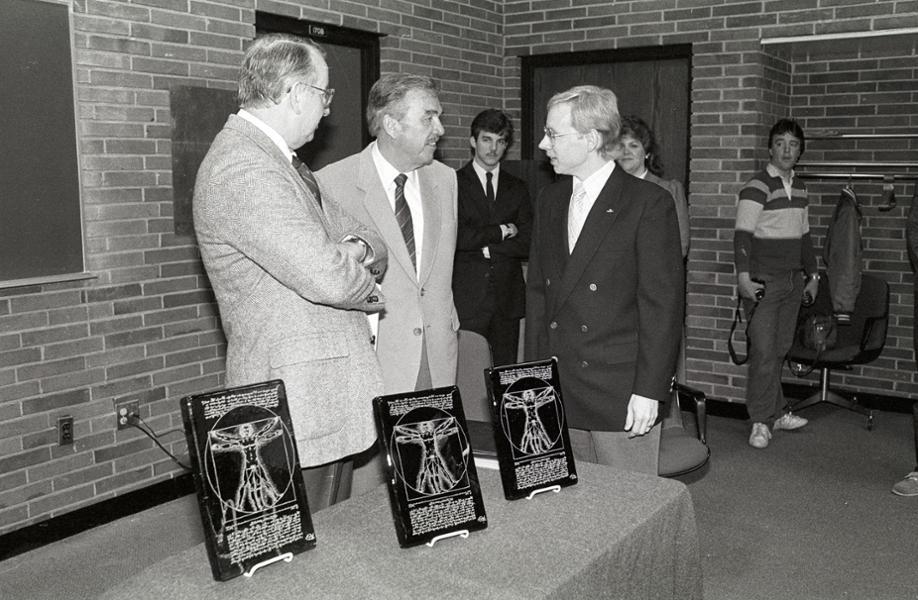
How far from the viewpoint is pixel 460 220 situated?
4719 millimetres

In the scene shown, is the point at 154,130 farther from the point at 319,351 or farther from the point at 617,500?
the point at 617,500

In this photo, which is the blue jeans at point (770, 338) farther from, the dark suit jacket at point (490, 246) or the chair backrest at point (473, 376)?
the chair backrest at point (473, 376)

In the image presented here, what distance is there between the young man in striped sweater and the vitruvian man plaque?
13.9 feet

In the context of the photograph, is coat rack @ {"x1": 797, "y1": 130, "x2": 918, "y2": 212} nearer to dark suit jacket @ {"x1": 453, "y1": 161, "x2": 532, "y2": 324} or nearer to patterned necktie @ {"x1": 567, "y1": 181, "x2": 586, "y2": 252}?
dark suit jacket @ {"x1": 453, "y1": 161, "x2": 532, "y2": 324}

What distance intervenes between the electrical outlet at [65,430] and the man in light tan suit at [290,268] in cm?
215

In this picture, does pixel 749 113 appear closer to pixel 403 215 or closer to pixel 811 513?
pixel 811 513

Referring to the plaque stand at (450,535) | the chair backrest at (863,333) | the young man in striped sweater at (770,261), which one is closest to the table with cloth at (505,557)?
the plaque stand at (450,535)

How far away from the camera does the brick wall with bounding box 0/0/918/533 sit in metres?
3.83

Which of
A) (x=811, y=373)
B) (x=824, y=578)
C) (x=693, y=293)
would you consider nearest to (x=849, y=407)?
(x=811, y=373)

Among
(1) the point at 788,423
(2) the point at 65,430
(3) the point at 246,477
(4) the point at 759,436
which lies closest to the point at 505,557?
(3) the point at 246,477

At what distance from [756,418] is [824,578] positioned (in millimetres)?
1995

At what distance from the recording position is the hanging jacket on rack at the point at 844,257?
5.54 m

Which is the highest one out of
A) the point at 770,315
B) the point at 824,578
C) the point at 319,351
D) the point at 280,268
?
the point at 280,268

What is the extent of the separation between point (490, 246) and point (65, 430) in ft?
7.19
